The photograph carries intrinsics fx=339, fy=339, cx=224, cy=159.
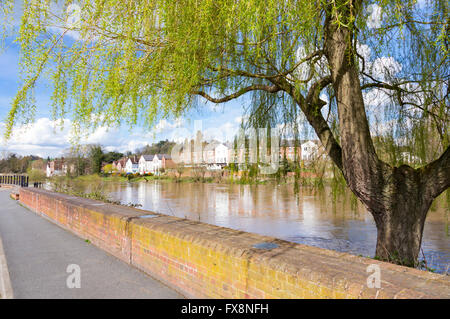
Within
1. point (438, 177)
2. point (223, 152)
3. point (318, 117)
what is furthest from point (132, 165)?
point (438, 177)

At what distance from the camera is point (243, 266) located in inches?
117

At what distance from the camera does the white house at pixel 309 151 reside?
6184 mm

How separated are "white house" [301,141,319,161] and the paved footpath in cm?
344

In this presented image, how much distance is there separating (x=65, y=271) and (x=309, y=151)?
4.46 meters

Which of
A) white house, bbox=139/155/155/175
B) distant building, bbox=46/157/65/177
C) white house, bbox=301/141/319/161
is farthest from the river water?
white house, bbox=139/155/155/175

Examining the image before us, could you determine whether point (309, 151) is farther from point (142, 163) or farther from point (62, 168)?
point (142, 163)

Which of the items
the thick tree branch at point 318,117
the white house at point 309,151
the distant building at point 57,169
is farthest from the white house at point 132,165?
the thick tree branch at point 318,117

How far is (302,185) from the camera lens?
6227 mm

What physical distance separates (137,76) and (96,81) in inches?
20.7

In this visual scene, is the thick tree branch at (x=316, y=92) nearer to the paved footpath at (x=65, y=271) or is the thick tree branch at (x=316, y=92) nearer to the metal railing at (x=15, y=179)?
the paved footpath at (x=65, y=271)

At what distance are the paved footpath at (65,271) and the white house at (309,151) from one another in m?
3.44
